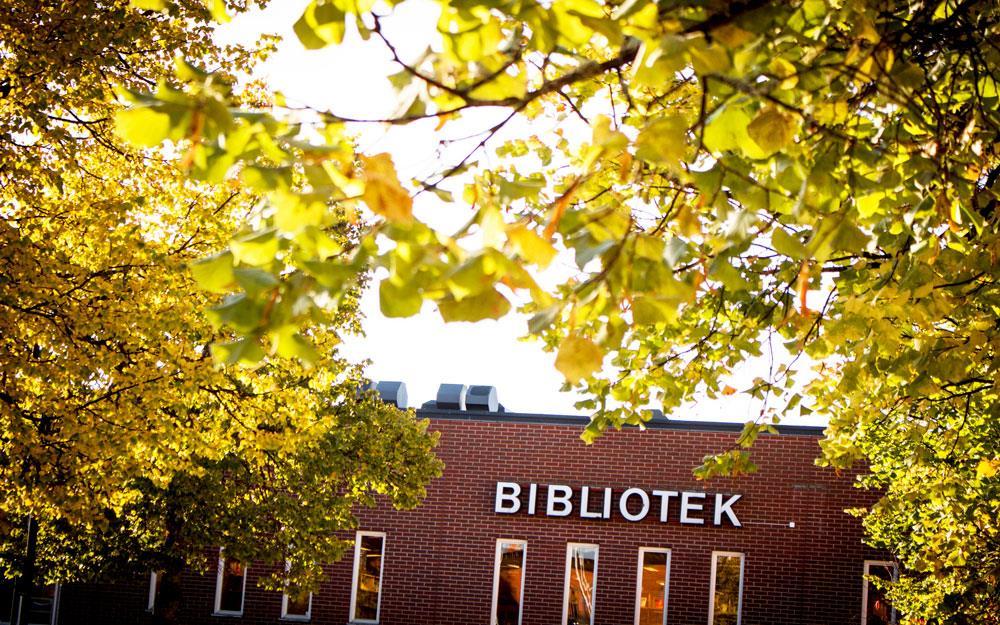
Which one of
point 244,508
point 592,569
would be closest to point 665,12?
point 244,508

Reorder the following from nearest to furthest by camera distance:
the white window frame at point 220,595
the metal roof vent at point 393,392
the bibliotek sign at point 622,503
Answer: the bibliotek sign at point 622,503 < the white window frame at point 220,595 < the metal roof vent at point 393,392

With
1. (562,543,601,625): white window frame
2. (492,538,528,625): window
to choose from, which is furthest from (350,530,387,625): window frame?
(562,543,601,625): white window frame

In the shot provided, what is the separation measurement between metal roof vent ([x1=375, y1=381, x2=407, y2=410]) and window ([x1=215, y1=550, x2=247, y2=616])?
482cm

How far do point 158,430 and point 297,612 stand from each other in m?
13.3

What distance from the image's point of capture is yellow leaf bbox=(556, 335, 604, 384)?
2.17 meters

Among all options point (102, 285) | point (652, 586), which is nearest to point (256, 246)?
point (102, 285)

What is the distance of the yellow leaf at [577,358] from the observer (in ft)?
7.11

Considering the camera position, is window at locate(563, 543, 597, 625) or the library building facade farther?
window at locate(563, 543, 597, 625)

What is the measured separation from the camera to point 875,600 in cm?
2073

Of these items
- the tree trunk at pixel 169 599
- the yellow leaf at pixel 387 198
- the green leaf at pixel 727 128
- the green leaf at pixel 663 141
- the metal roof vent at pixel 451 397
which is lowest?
the tree trunk at pixel 169 599

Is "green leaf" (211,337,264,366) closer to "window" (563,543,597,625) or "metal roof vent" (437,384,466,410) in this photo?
"window" (563,543,597,625)

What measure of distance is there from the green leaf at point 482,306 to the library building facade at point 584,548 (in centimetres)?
1905

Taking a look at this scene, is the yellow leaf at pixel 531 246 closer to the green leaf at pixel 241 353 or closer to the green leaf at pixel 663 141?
the green leaf at pixel 663 141

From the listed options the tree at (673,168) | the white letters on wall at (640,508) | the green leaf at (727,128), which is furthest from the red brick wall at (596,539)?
the green leaf at (727,128)
